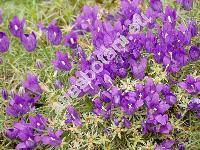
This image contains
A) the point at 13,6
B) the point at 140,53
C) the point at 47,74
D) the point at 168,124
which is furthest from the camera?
the point at 13,6

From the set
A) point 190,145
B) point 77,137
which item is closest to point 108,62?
point 77,137

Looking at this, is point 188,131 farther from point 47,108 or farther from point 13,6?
point 13,6

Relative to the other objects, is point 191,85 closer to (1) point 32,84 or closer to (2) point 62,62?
(2) point 62,62

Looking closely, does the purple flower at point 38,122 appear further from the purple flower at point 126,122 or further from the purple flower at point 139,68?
the purple flower at point 139,68

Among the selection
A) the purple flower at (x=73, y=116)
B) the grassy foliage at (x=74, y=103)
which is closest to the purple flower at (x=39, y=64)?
the grassy foliage at (x=74, y=103)

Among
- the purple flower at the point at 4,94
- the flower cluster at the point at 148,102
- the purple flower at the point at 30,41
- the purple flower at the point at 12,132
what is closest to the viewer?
the flower cluster at the point at 148,102

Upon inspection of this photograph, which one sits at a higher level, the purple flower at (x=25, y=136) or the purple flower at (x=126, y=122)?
the purple flower at (x=126, y=122)

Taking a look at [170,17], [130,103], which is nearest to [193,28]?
[170,17]
